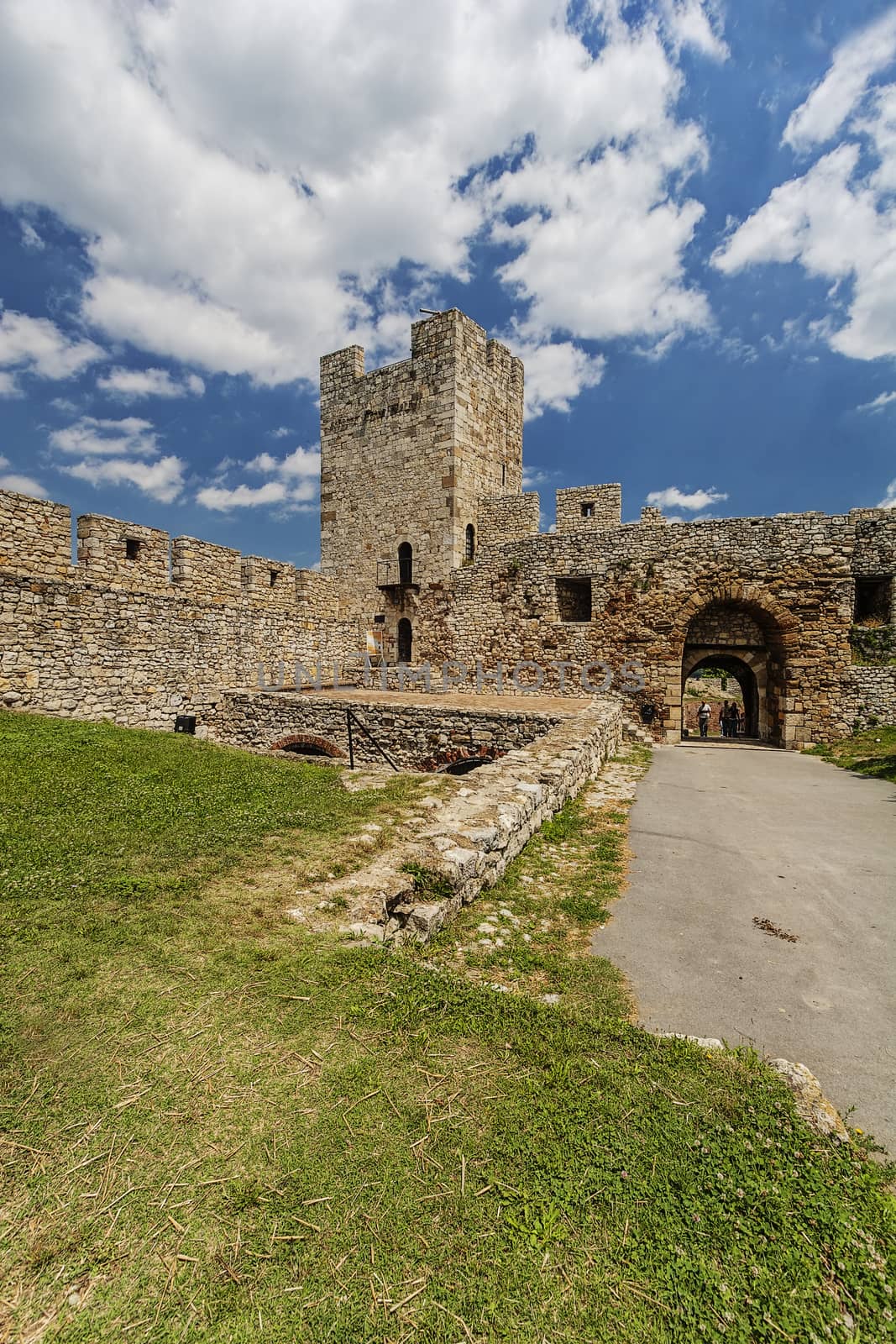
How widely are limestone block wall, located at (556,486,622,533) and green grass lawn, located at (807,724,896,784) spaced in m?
8.05

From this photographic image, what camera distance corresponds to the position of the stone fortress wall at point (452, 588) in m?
11.5

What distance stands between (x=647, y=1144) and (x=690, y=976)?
1701 mm

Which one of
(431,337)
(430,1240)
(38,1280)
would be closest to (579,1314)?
(430,1240)

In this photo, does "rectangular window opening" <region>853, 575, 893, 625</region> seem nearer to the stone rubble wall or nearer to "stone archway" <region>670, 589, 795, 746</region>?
the stone rubble wall

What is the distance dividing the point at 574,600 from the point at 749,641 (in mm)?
4967

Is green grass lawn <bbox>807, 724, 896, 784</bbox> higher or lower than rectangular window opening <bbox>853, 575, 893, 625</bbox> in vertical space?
lower

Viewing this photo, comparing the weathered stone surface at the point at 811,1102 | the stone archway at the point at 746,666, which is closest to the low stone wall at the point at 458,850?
the weathered stone surface at the point at 811,1102

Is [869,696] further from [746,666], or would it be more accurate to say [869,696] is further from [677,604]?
[677,604]

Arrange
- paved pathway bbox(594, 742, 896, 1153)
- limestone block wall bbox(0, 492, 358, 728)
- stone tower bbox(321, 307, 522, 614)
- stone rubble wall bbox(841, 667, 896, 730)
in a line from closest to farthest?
paved pathway bbox(594, 742, 896, 1153) → limestone block wall bbox(0, 492, 358, 728) → stone rubble wall bbox(841, 667, 896, 730) → stone tower bbox(321, 307, 522, 614)

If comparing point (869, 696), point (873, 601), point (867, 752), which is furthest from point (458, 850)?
point (873, 601)

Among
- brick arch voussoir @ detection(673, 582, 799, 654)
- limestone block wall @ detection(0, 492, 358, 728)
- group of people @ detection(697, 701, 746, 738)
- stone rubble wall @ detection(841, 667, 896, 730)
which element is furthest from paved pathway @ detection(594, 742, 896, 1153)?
group of people @ detection(697, 701, 746, 738)

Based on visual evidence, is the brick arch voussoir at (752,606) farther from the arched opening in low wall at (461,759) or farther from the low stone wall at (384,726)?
the arched opening in low wall at (461,759)

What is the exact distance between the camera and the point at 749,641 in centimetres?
1556

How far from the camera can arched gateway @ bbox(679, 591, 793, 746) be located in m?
14.0
